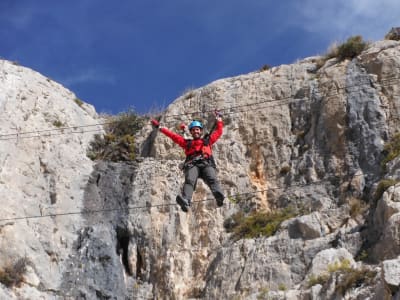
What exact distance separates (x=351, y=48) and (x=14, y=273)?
12.2 metres

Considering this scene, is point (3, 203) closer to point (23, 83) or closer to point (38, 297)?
point (38, 297)

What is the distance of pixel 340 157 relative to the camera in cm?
2314

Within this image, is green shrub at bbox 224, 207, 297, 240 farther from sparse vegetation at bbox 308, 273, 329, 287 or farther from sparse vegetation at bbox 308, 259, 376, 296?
sparse vegetation at bbox 308, 259, 376, 296

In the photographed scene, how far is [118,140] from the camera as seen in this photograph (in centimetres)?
2748

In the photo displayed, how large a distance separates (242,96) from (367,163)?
5.46 meters

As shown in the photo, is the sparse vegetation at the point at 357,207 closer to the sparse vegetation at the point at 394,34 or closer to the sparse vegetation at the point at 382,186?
the sparse vegetation at the point at 382,186

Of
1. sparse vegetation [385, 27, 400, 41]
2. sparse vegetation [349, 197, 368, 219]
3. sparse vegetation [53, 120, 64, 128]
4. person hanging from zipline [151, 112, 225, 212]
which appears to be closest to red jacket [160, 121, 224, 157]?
person hanging from zipline [151, 112, 225, 212]

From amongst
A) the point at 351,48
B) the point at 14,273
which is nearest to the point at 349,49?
the point at 351,48

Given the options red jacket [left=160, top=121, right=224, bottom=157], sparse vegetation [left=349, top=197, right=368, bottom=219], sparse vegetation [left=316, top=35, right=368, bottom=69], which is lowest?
sparse vegetation [left=349, top=197, right=368, bottom=219]

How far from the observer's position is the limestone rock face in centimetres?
1997

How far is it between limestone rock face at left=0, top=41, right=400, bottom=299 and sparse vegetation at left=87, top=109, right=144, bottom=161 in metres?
0.34

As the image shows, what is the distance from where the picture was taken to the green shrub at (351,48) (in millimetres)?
25688

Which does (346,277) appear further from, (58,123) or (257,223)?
(58,123)

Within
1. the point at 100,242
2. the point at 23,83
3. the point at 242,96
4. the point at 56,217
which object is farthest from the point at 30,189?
the point at 242,96
